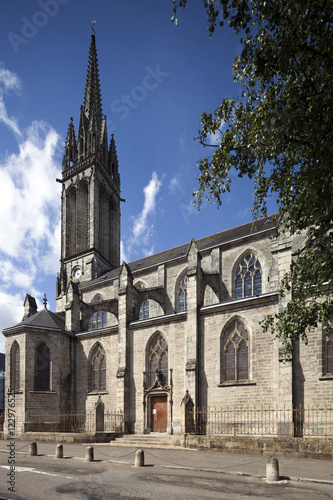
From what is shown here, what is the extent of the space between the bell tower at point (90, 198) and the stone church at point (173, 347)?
5582 mm

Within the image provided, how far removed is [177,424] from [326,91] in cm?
1825

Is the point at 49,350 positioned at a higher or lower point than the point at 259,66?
lower

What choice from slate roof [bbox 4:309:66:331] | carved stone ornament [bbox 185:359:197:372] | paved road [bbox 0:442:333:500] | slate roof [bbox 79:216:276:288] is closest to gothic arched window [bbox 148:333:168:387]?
carved stone ornament [bbox 185:359:197:372]

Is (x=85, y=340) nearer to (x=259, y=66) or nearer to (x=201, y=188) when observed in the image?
(x=201, y=188)

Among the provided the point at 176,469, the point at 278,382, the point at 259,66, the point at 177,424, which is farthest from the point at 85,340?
the point at 259,66

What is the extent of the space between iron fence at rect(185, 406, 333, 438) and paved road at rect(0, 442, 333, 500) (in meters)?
3.66

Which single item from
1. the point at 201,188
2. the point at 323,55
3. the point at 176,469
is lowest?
the point at 176,469

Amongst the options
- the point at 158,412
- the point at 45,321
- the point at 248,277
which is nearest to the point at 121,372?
the point at 158,412

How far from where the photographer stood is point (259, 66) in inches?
314

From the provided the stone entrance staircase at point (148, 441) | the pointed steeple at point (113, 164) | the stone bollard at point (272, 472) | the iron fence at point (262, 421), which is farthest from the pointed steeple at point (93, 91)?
the stone bollard at point (272, 472)

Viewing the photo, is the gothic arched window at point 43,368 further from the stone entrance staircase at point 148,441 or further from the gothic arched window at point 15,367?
the stone entrance staircase at point 148,441

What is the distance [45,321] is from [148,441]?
1148cm

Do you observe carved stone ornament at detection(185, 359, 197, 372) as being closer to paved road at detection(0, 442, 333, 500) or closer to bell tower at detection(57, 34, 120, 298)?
paved road at detection(0, 442, 333, 500)

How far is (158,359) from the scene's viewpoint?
2331 cm
